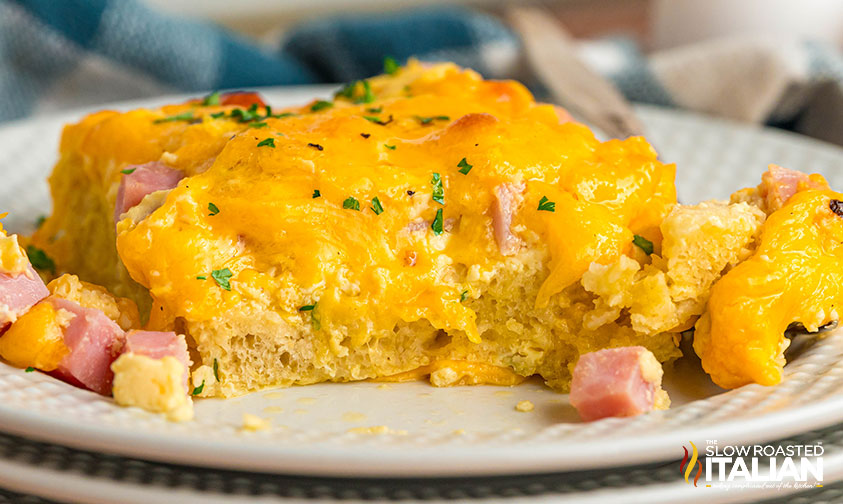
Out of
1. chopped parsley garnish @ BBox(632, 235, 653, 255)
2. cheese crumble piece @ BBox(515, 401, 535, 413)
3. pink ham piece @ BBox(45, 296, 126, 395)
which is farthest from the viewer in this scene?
chopped parsley garnish @ BBox(632, 235, 653, 255)

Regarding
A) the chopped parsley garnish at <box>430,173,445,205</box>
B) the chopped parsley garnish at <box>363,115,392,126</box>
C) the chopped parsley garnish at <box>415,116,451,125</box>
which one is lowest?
the chopped parsley garnish at <box>430,173,445,205</box>

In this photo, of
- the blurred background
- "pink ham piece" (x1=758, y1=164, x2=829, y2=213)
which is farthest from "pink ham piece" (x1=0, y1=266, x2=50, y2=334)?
the blurred background

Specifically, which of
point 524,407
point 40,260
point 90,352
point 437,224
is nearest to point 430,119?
point 437,224

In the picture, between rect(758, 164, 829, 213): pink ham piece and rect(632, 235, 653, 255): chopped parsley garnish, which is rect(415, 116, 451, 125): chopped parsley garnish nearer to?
rect(632, 235, 653, 255): chopped parsley garnish

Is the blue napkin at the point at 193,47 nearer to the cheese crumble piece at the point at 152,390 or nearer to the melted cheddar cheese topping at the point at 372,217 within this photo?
the melted cheddar cheese topping at the point at 372,217

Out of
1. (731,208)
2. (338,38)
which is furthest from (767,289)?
(338,38)

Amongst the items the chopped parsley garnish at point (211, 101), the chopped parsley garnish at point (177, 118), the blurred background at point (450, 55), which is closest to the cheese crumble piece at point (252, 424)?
the chopped parsley garnish at point (177, 118)

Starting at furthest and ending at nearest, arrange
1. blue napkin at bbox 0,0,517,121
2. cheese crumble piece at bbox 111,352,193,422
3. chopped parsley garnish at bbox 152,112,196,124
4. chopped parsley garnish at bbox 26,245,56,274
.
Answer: blue napkin at bbox 0,0,517,121 → chopped parsley garnish at bbox 26,245,56,274 → chopped parsley garnish at bbox 152,112,196,124 → cheese crumble piece at bbox 111,352,193,422
